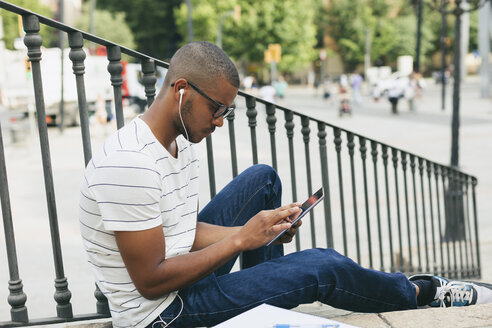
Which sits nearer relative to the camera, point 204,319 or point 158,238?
point 158,238

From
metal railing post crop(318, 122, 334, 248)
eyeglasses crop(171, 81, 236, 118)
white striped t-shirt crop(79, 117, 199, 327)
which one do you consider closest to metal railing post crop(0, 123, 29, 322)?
white striped t-shirt crop(79, 117, 199, 327)

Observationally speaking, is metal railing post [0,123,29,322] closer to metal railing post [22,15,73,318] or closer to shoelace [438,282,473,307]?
metal railing post [22,15,73,318]

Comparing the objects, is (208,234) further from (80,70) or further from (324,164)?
(324,164)

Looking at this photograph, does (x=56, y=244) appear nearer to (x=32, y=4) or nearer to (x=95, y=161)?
(x=95, y=161)

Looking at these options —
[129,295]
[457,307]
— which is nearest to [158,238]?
[129,295]

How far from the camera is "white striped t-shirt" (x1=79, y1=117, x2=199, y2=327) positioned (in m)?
1.97

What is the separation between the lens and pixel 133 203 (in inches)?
77.5

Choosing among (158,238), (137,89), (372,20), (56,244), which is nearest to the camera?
(158,238)

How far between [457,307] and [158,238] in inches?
55.1

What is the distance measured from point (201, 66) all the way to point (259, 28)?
4784 centimetres

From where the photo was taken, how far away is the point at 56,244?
2.57m

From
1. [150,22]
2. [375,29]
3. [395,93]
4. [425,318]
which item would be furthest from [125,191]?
[375,29]

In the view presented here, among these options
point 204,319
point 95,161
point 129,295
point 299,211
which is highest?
point 95,161

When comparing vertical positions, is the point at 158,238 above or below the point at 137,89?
above
